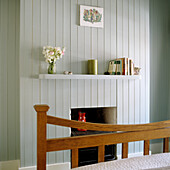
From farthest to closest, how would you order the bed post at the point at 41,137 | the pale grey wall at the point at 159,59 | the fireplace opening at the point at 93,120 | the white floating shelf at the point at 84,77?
the pale grey wall at the point at 159,59
the fireplace opening at the point at 93,120
the white floating shelf at the point at 84,77
the bed post at the point at 41,137

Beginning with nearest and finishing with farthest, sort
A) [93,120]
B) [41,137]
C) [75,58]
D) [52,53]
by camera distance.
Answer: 1. [41,137]
2. [52,53]
3. [75,58]
4. [93,120]

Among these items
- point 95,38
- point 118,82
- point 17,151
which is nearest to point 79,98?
point 118,82

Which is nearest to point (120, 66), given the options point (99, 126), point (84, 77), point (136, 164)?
point (84, 77)

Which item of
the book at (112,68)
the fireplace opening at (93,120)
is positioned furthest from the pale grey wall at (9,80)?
the book at (112,68)

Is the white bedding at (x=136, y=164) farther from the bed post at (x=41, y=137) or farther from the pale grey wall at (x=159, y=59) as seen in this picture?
the pale grey wall at (x=159, y=59)

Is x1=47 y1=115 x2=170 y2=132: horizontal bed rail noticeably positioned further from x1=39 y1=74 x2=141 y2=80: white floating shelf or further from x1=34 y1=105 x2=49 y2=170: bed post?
x1=39 y1=74 x2=141 y2=80: white floating shelf

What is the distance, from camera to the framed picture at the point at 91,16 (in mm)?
2678

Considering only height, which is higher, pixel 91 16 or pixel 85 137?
pixel 91 16

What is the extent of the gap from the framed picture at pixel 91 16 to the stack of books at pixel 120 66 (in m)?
0.55

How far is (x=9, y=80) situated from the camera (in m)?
2.74

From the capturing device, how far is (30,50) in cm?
247

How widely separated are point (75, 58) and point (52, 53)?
39 centimetres

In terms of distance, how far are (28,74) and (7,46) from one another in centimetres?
59

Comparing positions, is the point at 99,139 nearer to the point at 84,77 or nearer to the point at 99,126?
the point at 99,126
